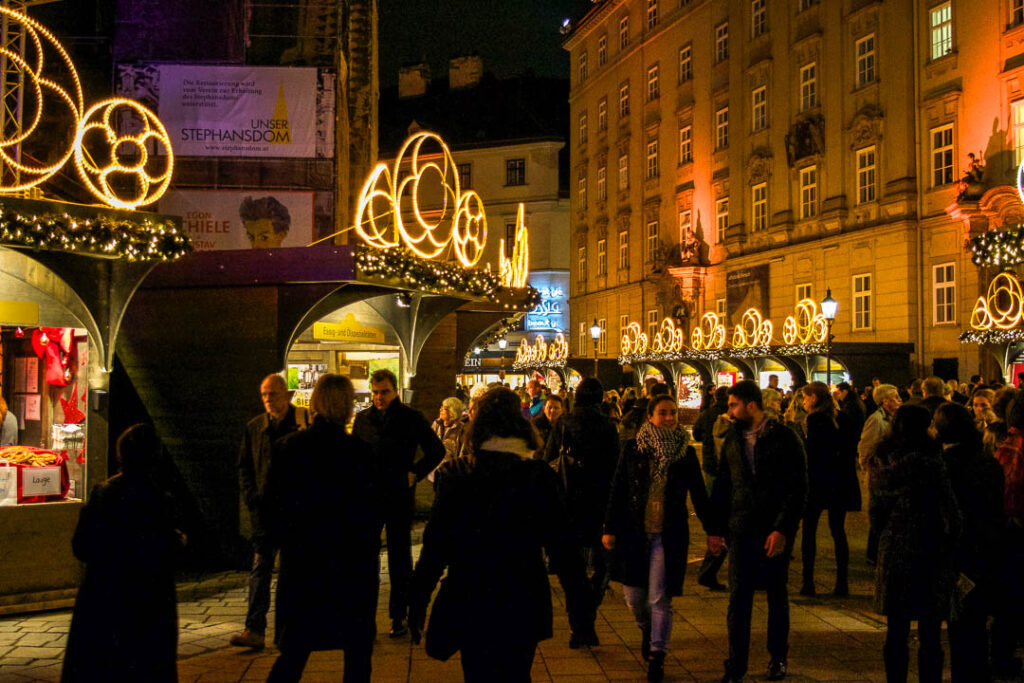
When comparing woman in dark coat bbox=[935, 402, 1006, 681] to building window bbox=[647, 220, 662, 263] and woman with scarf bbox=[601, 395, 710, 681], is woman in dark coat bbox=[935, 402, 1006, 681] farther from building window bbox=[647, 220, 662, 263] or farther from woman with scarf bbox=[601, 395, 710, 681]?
building window bbox=[647, 220, 662, 263]

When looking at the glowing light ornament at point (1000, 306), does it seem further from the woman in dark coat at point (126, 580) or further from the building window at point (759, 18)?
the woman in dark coat at point (126, 580)

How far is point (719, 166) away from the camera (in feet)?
135

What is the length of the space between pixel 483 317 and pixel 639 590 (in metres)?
12.5

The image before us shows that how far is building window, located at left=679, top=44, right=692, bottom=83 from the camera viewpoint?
43.4 metres

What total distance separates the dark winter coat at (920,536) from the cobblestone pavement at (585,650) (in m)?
1.01

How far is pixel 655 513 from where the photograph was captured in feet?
20.6

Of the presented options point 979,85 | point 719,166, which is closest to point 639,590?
point 979,85

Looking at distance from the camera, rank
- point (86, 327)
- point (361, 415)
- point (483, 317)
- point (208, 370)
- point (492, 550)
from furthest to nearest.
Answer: point (483, 317) → point (208, 370) → point (86, 327) → point (361, 415) → point (492, 550)

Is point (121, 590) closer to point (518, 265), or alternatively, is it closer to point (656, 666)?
point (656, 666)

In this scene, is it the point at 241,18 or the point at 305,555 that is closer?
the point at 305,555

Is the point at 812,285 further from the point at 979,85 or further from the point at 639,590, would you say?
the point at 639,590

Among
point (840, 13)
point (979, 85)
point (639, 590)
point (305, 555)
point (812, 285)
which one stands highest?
point (840, 13)

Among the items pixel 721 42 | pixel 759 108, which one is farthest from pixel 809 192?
pixel 721 42

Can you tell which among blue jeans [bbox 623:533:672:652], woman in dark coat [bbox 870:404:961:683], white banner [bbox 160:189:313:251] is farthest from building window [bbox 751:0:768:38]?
woman in dark coat [bbox 870:404:961:683]
